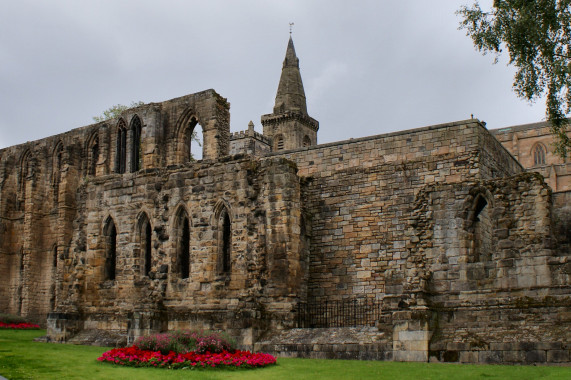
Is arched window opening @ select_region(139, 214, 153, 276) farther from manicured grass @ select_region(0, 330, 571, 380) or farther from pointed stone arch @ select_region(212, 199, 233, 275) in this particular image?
manicured grass @ select_region(0, 330, 571, 380)

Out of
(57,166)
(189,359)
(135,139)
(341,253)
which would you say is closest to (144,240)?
(341,253)

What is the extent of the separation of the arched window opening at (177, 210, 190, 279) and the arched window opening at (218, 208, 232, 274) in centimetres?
162

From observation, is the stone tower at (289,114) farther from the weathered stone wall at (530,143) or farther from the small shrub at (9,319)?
the small shrub at (9,319)

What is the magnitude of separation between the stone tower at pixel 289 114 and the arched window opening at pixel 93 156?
26.9 metres

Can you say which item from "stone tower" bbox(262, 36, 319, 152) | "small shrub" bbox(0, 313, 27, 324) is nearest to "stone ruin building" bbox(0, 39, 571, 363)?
"small shrub" bbox(0, 313, 27, 324)

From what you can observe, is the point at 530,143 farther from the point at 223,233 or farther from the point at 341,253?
the point at 223,233

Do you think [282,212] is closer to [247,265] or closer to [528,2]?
[247,265]

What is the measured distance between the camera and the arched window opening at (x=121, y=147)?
133 feet

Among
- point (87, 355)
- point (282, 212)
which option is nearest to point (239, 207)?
point (282, 212)

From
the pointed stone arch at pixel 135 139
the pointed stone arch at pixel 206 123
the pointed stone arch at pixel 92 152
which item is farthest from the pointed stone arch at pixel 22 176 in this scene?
the pointed stone arch at pixel 206 123

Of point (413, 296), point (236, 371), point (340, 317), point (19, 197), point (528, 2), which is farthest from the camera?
point (19, 197)

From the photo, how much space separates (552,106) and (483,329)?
7307 mm

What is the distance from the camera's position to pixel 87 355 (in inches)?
784

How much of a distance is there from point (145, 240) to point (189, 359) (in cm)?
1093
